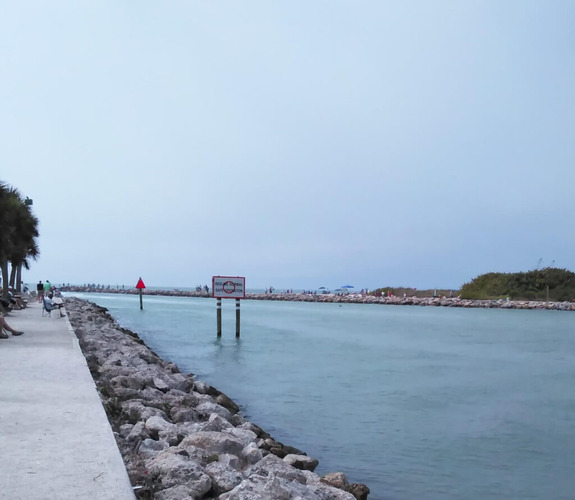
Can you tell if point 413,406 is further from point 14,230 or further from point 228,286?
point 14,230

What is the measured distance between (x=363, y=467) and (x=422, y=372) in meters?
9.77

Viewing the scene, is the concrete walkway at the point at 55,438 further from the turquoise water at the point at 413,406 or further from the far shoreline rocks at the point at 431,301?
the far shoreline rocks at the point at 431,301

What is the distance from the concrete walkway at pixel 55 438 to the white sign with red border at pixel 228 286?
15.2m

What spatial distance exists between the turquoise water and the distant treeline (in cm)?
4429

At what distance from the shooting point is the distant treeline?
66938 mm

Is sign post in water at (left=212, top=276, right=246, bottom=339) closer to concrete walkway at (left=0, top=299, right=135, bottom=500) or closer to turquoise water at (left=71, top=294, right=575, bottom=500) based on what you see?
turquoise water at (left=71, top=294, right=575, bottom=500)

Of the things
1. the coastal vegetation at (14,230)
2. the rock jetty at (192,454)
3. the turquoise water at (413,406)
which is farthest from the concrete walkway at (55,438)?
the coastal vegetation at (14,230)

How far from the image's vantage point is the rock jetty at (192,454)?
14.0 feet

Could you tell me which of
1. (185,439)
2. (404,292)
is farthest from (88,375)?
(404,292)

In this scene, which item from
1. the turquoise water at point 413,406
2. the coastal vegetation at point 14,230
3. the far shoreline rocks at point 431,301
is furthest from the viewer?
the far shoreline rocks at point 431,301

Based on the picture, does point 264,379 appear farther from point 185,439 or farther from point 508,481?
point 185,439

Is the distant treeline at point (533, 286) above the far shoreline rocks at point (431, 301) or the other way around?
above

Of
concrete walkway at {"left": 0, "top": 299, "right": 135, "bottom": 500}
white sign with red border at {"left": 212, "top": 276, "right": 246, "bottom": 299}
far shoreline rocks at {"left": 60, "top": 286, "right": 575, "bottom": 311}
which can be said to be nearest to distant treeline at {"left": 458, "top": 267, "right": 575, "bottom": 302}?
far shoreline rocks at {"left": 60, "top": 286, "right": 575, "bottom": 311}

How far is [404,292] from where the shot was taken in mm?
92500
